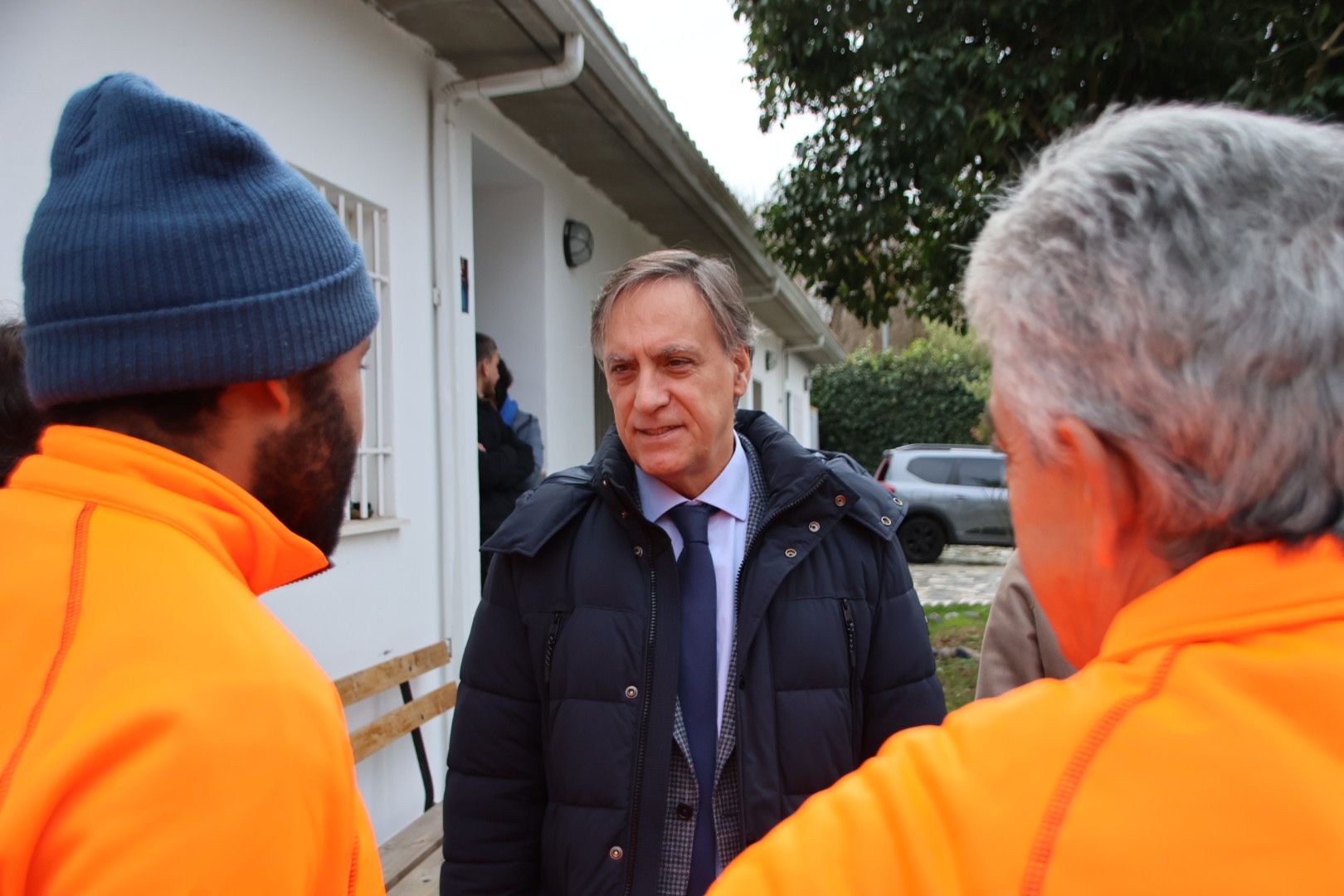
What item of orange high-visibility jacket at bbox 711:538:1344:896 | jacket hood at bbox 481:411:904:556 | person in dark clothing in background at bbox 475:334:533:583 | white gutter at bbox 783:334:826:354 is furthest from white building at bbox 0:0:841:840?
white gutter at bbox 783:334:826:354

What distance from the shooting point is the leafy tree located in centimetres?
577

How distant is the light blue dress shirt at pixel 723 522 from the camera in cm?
205

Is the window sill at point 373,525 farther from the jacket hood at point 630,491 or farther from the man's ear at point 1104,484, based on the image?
the man's ear at point 1104,484

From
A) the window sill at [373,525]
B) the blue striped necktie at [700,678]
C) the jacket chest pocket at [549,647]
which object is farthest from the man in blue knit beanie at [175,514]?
the window sill at [373,525]

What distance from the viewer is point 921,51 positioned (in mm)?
6359

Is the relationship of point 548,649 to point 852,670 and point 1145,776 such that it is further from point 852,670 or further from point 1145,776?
point 1145,776

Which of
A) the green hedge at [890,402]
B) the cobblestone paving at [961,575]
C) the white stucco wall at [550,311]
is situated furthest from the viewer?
the green hedge at [890,402]

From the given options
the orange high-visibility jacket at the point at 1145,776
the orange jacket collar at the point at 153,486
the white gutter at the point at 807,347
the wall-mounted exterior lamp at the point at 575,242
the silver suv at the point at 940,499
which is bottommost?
the silver suv at the point at 940,499

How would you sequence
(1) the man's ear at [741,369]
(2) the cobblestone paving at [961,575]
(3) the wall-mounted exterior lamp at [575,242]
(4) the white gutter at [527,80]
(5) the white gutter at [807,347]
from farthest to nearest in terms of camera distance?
(5) the white gutter at [807,347]
(2) the cobblestone paving at [961,575]
(3) the wall-mounted exterior lamp at [575,242]
(4) the white gutter at [527,80]
(1) the man's ear at [741,369]

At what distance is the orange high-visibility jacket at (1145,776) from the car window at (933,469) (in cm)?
1464

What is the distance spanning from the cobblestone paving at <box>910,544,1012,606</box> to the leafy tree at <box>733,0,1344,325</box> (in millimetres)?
4250

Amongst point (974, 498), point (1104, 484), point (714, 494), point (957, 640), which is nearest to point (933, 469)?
point (974, 498)

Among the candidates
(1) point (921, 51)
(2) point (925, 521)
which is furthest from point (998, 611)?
(2) point (925, 521)

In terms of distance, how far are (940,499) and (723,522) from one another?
13.3 meters
